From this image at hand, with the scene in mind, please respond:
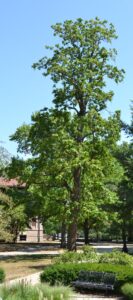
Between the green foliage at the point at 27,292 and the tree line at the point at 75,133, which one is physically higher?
the tree line at the point at 75,133

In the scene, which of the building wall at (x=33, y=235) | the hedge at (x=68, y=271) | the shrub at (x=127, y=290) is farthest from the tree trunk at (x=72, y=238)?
the building wall at (x=33, y=235)

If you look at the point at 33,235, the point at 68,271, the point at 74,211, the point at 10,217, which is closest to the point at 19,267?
the point at 74,211

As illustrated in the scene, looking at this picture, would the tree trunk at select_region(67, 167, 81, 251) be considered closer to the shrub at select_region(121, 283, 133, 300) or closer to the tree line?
the tree line

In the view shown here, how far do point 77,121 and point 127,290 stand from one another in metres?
13.8

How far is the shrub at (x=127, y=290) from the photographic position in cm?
1664

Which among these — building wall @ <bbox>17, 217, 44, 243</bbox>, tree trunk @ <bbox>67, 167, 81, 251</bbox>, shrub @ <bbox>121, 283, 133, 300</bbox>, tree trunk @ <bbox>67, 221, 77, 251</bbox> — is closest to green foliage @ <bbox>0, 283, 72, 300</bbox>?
shrub @ <bbox>121, 283, 133, 300</bbox>

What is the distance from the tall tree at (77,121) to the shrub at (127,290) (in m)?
11.0

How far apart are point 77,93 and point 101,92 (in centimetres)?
164

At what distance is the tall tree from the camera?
28.5 m

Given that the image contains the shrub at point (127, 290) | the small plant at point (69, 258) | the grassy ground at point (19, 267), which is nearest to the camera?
the shrub at point (127, 290)

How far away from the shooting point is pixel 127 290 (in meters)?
17.0

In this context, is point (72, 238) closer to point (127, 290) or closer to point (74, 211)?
point (74, 211)

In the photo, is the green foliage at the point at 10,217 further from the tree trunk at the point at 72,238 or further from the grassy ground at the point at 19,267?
the tree trunk at the point at 72,238

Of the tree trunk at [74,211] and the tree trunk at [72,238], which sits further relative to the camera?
the tree trunk at [72,238]
